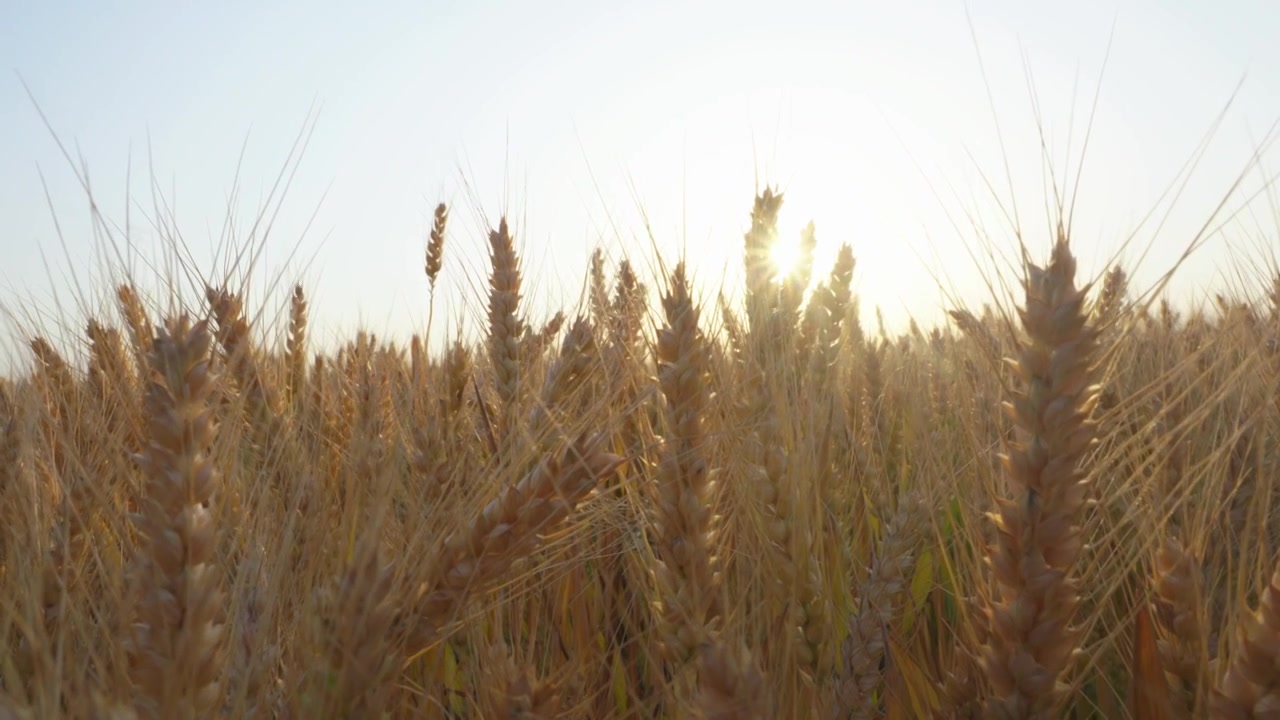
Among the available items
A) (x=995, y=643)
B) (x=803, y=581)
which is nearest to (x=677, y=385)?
(x=803, y=581)

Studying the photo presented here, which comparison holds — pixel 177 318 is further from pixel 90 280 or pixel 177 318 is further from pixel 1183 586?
pixel 1183 586

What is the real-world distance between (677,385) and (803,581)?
40cm

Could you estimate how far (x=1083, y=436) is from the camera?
42.2 inches

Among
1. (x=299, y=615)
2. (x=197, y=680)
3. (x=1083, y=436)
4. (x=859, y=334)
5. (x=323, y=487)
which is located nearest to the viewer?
(x=197, y=680)

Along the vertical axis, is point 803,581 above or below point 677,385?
below

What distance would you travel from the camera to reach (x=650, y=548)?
147 centimetres

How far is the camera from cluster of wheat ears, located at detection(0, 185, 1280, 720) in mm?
986

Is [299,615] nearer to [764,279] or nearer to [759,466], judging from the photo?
[759,466]

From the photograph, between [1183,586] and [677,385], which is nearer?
[1183,586]

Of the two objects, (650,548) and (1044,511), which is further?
(650,548)

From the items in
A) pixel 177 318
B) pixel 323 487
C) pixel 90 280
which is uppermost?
pixel 90 280

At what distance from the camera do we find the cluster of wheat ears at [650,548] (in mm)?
986

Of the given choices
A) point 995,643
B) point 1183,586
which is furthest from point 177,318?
point 1183,586

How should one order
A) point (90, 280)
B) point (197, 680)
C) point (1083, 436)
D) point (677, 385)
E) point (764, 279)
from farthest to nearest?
point (764, 279) → point (90, 280) → point (677, 385) → point (1083, 436) → point (197, 680)
